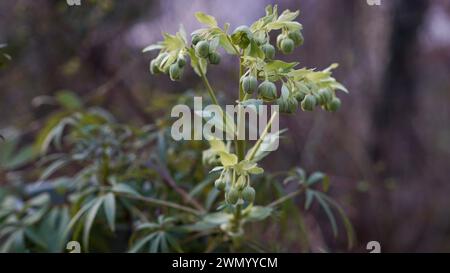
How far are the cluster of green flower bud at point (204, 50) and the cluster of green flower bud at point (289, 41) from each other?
0.09 metres

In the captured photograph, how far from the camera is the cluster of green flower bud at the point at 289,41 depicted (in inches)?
28.1

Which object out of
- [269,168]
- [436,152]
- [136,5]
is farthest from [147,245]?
[436,152]

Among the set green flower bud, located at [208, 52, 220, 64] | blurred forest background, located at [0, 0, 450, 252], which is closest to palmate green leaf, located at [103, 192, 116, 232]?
green flower bud, located at [208, 52, 220, 64]

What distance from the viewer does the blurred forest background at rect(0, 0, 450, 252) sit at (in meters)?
1.76

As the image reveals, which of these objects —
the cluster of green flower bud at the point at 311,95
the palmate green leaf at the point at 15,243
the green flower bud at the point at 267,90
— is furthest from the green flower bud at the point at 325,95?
the palmate green leaf at the point at 15,243

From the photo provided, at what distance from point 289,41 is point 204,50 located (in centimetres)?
12

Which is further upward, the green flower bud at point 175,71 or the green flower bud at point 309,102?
the green flower bud at point 175,71

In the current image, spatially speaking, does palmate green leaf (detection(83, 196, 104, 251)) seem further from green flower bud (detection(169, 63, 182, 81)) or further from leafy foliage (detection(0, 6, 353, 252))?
green flower bud (detection(169, 63, 182, 81))

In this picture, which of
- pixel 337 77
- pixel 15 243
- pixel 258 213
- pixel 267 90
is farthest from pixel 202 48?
pixel 337 77

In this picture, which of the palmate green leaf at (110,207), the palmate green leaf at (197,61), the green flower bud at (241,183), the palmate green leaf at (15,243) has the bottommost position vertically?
the palmate green leaf at (15,243)

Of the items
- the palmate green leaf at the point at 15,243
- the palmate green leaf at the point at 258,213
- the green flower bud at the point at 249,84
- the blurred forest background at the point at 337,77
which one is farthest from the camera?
the blurred forest background at the point at 337,77

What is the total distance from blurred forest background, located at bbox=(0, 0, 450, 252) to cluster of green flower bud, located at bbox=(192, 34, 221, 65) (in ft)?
3.26

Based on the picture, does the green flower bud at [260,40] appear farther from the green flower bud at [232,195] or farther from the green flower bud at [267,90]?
the green flower bud at [232,195]
